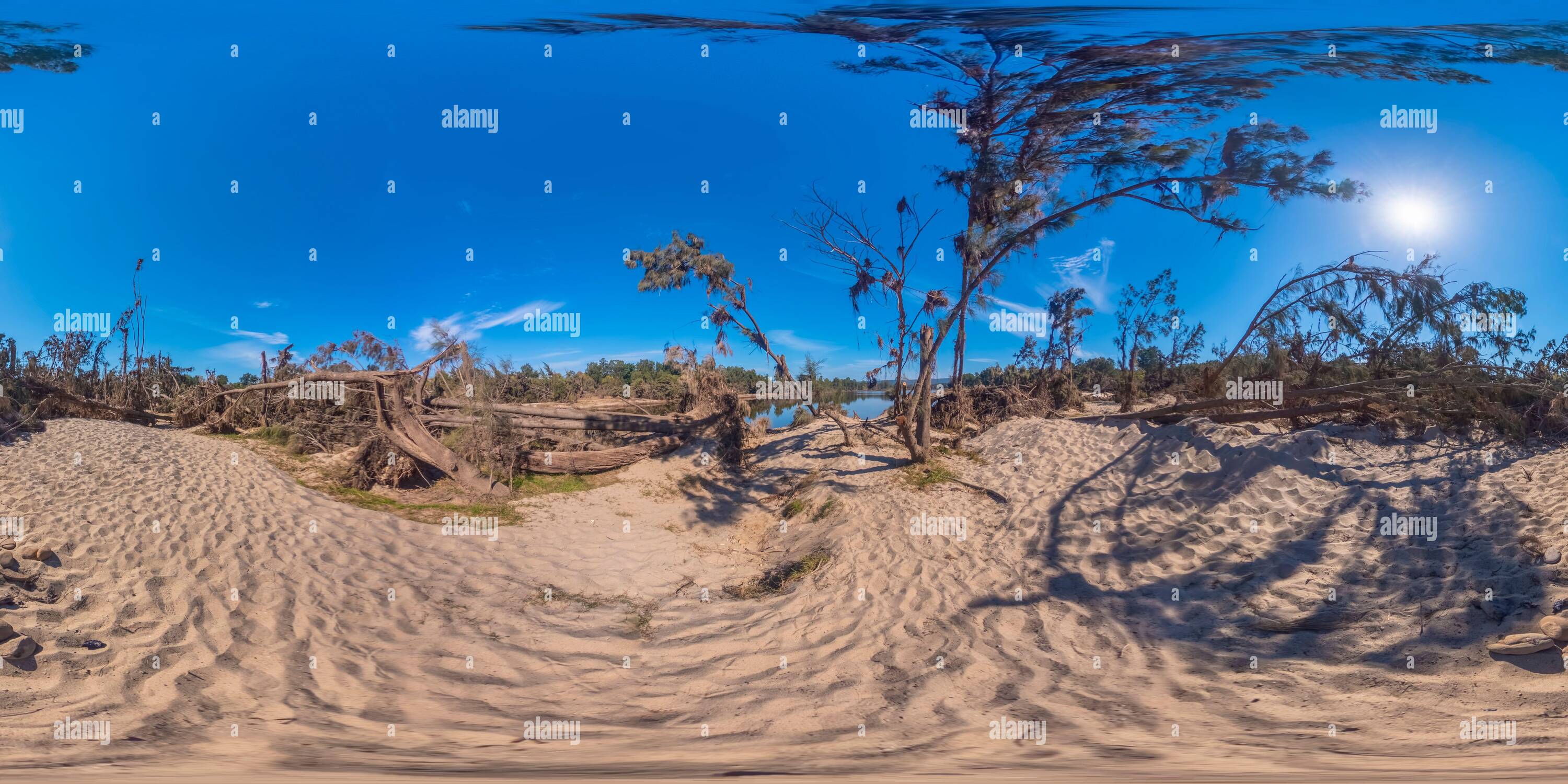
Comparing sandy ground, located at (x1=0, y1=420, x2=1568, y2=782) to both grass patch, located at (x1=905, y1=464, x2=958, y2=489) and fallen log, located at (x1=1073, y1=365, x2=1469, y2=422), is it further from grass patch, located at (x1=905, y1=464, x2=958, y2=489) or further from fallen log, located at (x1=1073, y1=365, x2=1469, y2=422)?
fallen log, located at (x1=1073, y1=365, x2=1469, y2=422)

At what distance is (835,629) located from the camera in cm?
538

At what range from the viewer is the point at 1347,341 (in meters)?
10.1

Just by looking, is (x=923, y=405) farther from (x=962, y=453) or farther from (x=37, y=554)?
(x=37, y=554)

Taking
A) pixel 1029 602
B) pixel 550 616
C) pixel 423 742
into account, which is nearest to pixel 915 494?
pixel 1029 602

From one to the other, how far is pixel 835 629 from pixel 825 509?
364 cm

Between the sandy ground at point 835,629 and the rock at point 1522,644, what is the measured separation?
0.09 m

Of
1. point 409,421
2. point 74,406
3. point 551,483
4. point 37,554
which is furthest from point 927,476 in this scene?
point 74,406

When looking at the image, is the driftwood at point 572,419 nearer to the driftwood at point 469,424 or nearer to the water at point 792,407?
the driftwood at point 469,424

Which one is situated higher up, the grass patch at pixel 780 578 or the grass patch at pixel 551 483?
the grass patch at pixel 551 483

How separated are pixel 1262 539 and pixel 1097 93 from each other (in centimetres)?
700

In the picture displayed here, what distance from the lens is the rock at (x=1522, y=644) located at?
3.50 meters

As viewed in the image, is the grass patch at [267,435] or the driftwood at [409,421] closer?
the driftwood at [409,421]

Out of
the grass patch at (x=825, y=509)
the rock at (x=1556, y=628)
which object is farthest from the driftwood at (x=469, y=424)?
the rock at (x=1556, y=628)

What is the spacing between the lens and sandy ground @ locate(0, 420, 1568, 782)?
121 inches
